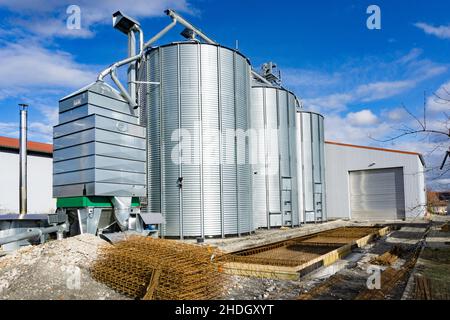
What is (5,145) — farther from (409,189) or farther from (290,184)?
(409,189)

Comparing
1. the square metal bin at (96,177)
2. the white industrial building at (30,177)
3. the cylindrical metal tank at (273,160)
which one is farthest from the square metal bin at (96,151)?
the white industrial building at (30,177)

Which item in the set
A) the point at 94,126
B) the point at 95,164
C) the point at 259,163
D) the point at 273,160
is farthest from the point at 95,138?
the point at 273,160

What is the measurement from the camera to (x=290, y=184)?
81.6 feet

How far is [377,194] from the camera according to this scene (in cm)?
3175

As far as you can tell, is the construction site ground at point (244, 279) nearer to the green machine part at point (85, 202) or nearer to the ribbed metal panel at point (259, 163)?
the green machine part at point (85, 202)

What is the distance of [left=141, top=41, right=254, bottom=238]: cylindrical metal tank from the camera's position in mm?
17344

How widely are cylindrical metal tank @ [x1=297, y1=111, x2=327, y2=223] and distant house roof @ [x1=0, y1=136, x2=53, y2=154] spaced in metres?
20.7

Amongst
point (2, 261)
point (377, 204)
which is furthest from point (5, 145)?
point (377, 204)

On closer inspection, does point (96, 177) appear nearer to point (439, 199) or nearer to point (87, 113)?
point (87, 113)

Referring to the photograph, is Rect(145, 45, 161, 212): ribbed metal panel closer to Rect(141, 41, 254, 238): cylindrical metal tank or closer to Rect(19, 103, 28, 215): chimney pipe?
Rect(141, 41, 254, 238): cylindrical metal tank

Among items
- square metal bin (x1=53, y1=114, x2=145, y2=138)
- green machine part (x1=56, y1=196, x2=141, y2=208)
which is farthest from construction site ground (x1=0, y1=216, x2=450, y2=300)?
square metal bin (x1=53, y1=114, x2=145, y2=138)
